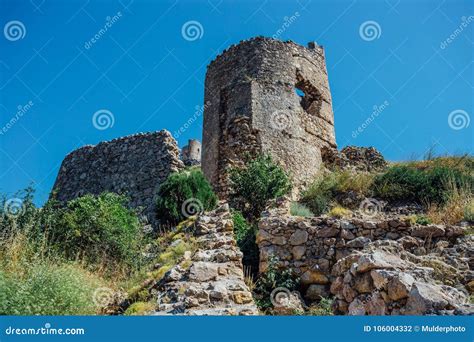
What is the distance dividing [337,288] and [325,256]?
1444mm

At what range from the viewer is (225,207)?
866cm

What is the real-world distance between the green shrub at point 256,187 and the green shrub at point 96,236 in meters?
2.77

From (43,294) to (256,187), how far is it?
618cm

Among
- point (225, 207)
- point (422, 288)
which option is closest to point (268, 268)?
point (225, 207)

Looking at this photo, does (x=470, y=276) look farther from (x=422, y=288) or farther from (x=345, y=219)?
(x=345, y=219)

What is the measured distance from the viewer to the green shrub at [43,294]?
14.2 ft

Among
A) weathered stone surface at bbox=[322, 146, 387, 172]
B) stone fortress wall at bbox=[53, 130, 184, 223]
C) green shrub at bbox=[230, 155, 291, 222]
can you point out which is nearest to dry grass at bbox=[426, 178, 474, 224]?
green shrub at bbox=[230, 155, 291, 222]

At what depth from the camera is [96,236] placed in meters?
7.67

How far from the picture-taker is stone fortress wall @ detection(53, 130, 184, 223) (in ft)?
37.3

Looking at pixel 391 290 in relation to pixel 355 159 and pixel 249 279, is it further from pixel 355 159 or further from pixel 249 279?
pixel 355 159

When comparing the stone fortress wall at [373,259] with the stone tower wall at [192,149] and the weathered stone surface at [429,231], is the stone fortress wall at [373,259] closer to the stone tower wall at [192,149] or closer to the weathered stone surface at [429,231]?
the weathered stone surface at [429,231]

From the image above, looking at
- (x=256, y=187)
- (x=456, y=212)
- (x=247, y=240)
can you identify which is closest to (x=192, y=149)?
(x=256, y=187)

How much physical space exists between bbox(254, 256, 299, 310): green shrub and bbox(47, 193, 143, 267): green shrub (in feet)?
7.41

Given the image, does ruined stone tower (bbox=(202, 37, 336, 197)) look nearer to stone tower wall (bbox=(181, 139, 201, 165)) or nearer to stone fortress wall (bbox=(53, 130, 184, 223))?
stone fortress wall (bbox=(53, 130, 184, 223))
